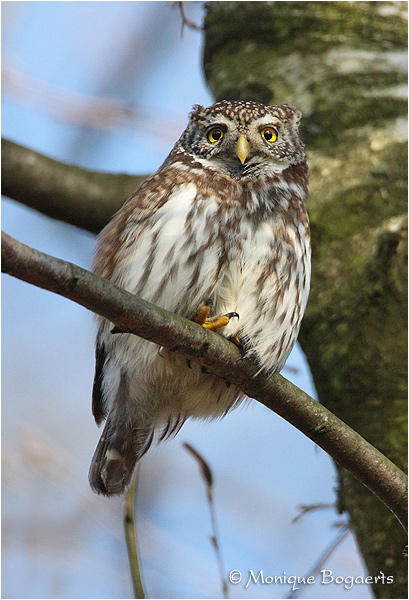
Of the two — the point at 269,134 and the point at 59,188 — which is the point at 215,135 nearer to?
the point at 269,134

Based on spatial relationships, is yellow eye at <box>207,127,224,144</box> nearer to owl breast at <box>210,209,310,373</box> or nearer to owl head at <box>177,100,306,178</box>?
owl head at <box>177,100,306,178</box>

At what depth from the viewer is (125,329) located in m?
2.14

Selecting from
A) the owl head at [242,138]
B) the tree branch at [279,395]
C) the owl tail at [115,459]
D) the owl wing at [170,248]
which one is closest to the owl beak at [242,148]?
the owl head at [242,138]

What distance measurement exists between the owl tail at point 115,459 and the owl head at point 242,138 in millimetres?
1285

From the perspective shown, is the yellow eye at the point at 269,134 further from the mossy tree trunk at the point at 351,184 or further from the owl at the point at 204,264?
the mossy tree trunk at the point at 351,184

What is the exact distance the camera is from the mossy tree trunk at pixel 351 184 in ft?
11.0

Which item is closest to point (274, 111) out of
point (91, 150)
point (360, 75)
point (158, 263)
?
point (360, 75)

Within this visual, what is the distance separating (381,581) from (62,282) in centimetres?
210

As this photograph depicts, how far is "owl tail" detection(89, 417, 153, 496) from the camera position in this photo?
10.9 ft

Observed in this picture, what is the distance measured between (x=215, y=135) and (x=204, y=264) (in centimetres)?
86

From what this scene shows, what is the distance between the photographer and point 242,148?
3.21m

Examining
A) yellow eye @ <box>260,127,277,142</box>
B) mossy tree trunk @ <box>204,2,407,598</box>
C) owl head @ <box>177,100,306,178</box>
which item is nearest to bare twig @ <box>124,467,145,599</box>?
mossy tree trunk @ <box>204,2,407,598</box>

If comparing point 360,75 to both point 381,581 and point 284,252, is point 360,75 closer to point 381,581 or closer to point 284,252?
point 284,252

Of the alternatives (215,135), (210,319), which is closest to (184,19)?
(215,135)
